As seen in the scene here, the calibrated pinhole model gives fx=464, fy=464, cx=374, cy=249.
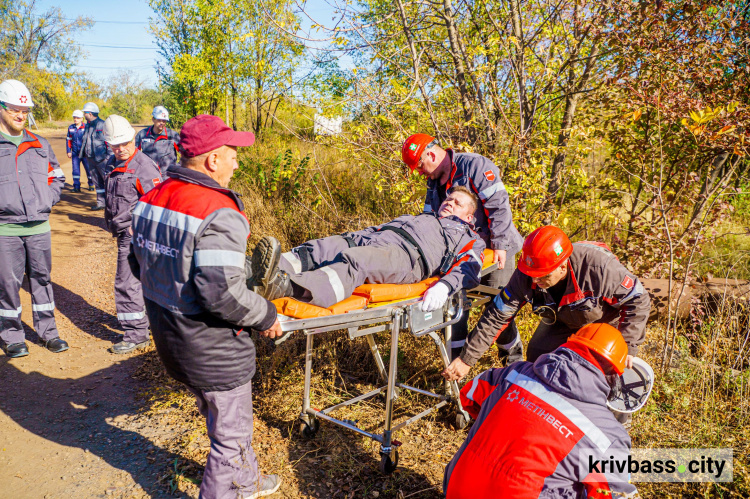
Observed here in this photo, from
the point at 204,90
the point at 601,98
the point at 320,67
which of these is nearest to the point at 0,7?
the point at 204,90

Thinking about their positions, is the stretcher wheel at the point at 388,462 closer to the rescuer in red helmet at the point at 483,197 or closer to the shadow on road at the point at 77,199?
the rescuer in red helmet at the point at 483,197

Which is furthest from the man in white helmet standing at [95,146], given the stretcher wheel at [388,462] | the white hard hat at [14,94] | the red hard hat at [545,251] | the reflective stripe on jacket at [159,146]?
the red hard hat at [545,251]

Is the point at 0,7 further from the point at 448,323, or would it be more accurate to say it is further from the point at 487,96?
the point at 448,323

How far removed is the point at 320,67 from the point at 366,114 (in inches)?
37.1

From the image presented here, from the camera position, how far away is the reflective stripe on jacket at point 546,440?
1790mm

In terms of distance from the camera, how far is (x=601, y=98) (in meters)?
5.00

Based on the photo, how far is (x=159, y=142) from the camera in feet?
27.8

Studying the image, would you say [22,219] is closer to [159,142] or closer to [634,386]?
[159,142]

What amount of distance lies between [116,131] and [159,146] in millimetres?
4354

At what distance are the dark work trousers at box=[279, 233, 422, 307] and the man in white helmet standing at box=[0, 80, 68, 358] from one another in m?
2.85

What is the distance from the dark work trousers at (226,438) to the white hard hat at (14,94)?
346 centimetres

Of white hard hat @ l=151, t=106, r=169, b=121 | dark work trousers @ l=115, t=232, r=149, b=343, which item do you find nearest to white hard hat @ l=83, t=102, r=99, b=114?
white hard hat @ l=151, t=106, r=169, b=121

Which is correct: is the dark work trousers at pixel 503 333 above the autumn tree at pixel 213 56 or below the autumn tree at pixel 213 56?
below

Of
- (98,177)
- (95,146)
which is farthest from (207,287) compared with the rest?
(98,177)
